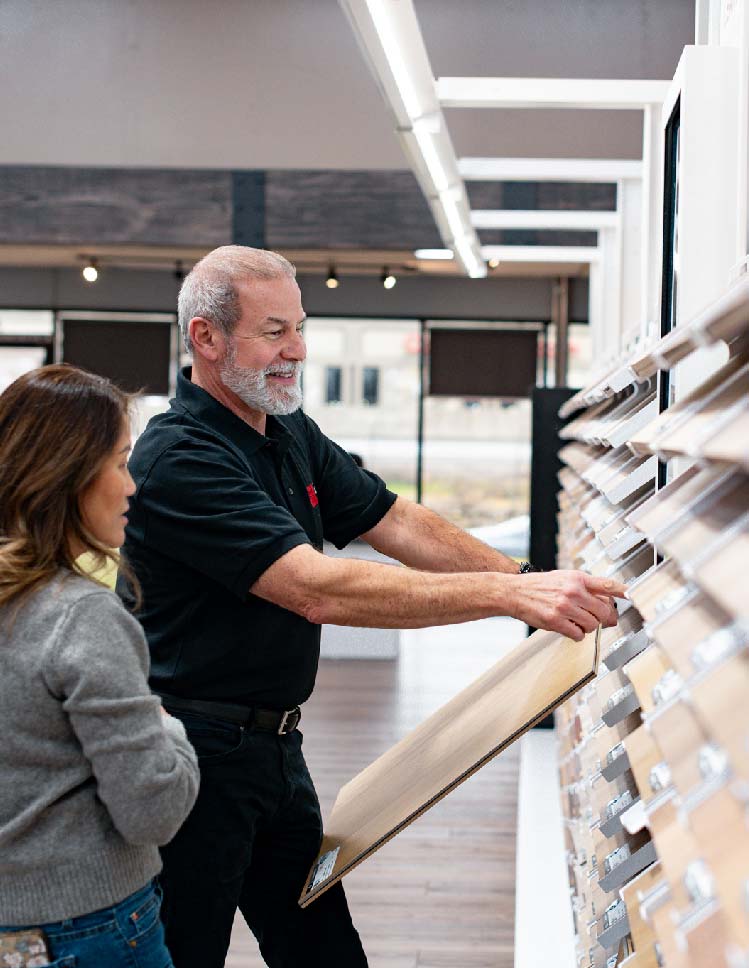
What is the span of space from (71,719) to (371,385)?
11.0 m

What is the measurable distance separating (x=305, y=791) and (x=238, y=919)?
182 centimetres

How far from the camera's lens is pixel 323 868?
2229mm

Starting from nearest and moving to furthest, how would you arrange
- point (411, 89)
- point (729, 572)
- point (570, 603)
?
point (729, 572) → point (570, 603) → point (411, 89)

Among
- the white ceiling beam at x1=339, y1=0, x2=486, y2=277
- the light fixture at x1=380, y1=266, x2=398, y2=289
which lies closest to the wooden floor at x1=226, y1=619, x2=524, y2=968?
the white ceiling beam at x1=339, y1=0, x2=486, y2=277

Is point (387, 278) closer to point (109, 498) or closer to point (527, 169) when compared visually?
point (527, 169)

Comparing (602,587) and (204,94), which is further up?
(204,94)

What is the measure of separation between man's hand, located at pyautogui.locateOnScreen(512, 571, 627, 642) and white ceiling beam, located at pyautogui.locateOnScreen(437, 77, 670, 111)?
69.7 inches

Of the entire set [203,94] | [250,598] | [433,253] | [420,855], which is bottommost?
[420,855]

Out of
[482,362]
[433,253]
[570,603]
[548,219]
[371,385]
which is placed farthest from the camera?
[371,385]

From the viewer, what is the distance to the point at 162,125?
9023 millimetres

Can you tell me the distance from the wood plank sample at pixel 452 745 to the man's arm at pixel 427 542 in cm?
30

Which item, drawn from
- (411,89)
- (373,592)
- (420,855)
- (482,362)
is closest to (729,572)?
(373,592)

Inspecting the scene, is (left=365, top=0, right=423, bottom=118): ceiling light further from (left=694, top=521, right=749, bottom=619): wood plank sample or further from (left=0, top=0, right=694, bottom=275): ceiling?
(left=0, top=0, right=694, bottom=275): ceiling

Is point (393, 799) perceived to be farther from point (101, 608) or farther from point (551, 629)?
point (101, 608)
